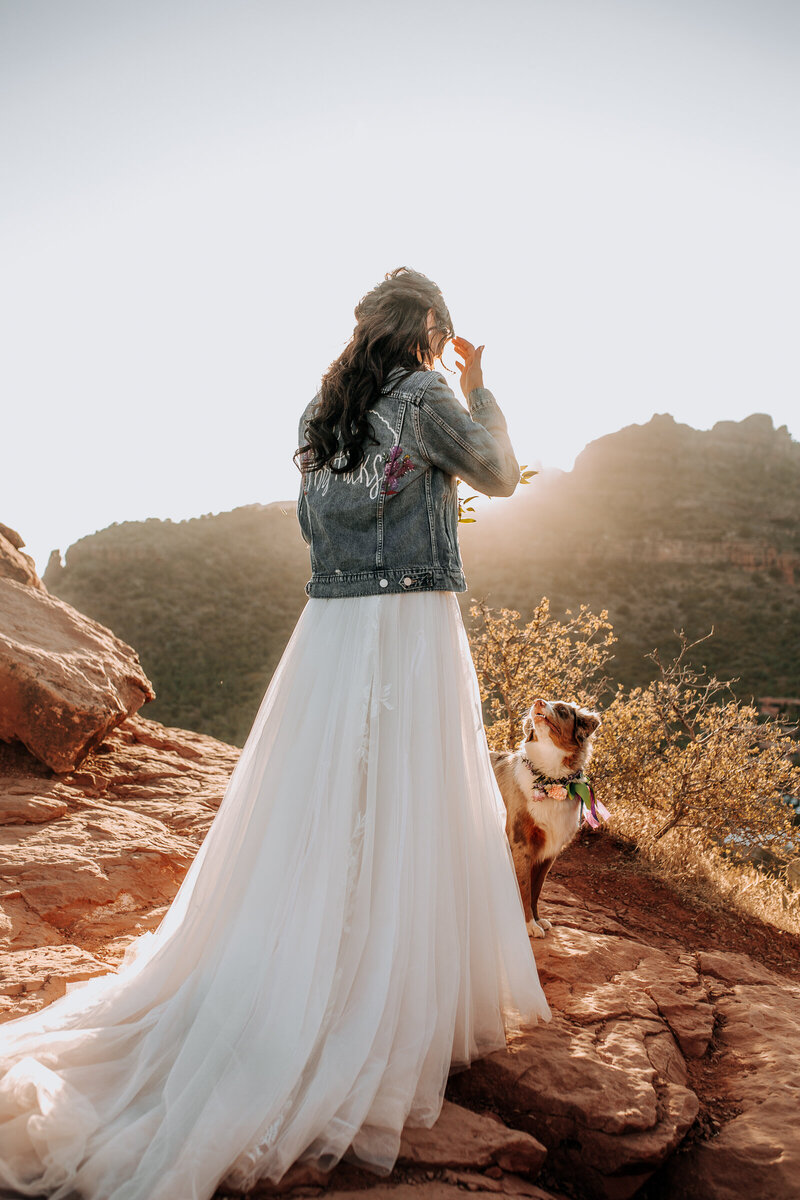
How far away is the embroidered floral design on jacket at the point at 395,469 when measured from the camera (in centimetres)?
210

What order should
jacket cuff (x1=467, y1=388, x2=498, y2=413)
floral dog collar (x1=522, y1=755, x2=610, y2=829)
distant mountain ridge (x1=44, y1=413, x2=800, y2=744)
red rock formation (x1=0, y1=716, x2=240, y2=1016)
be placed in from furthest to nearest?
distant mountain ridge (x1=44, y1=413, x2=800, y2=744), floral dog collar (x1=522, y1=755, x2=610, y2=829), red rock formation (x1=0, y1=716, x2=240, y2=1016), jacket cuff (x1=467, y1=388, x2=498, y2=413)

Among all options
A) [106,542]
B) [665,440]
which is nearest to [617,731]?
[106,542]

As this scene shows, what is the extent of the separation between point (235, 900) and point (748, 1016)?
1.84 metres

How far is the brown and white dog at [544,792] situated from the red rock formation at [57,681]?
2667 millimetres

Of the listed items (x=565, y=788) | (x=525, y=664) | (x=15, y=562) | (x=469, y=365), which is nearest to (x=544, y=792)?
(x=565, y=788)

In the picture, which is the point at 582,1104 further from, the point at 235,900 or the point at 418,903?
the point at 235,900

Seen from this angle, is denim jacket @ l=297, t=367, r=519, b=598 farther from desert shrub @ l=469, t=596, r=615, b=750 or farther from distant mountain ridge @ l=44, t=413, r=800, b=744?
distant mountain ridge @ l=44, t=413, r=800, b=744

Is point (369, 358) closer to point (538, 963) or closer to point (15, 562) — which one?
point (538, 963)

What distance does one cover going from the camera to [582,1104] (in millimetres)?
1900

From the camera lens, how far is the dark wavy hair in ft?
6.97

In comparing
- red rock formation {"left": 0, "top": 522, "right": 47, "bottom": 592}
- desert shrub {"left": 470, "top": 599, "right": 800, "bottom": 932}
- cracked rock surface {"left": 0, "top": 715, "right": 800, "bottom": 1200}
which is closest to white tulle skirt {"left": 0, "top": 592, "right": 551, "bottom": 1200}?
cracked rock surface {"left": 0, "top": 715, "right": 800, "bottom": 1200}

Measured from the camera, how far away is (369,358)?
214 centimetres

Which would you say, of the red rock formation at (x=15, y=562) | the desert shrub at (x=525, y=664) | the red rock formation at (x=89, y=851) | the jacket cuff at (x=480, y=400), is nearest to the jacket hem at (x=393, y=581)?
the jacket cuff at (x=480, y=400)

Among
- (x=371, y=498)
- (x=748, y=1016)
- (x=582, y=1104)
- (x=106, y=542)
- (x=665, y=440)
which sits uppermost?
(x=665, y=440)
